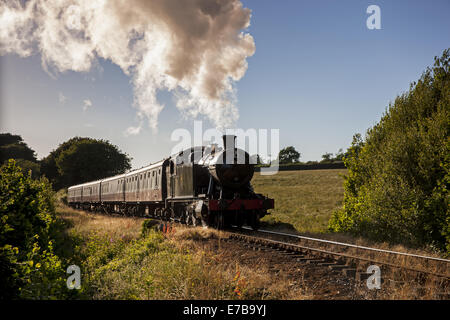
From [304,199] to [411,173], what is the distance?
16.3 m

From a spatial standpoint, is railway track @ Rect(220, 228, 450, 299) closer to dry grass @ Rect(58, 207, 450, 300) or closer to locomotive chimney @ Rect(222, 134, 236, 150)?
dry grass @ Rect(58, 207, 450, 300)

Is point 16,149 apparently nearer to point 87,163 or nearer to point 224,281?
point 87,163

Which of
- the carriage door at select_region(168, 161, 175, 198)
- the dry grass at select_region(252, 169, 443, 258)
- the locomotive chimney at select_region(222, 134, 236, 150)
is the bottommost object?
the dry grass at select_region(252, 169, 443, 258)

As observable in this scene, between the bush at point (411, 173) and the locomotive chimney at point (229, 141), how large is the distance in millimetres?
5833

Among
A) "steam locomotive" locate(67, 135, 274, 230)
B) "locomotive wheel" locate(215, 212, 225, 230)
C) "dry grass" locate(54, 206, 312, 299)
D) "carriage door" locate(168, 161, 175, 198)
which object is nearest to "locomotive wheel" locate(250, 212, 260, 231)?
"steam locomotive" locate(67, 135, 274, 230)

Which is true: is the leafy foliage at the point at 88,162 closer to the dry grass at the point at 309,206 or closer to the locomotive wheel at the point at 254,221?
the dry grass at the point at 309,206

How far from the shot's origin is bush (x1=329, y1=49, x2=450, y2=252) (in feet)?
32.4

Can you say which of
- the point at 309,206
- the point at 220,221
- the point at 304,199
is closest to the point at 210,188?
the point at 220,221

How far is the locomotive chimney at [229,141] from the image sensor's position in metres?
13.2

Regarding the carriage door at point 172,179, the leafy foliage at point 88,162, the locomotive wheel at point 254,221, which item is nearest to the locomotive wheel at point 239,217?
the locomotive wheel at point 254,221

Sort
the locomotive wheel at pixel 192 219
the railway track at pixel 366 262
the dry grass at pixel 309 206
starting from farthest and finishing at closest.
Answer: the locomotive wheel at pixel 192 219 → the dry grass at pixel 309 206 → the railway track at pixel 366 262

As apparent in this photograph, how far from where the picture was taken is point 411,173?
35.5 ft

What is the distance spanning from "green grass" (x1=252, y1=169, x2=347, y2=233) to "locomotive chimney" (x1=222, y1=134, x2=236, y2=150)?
300cm
